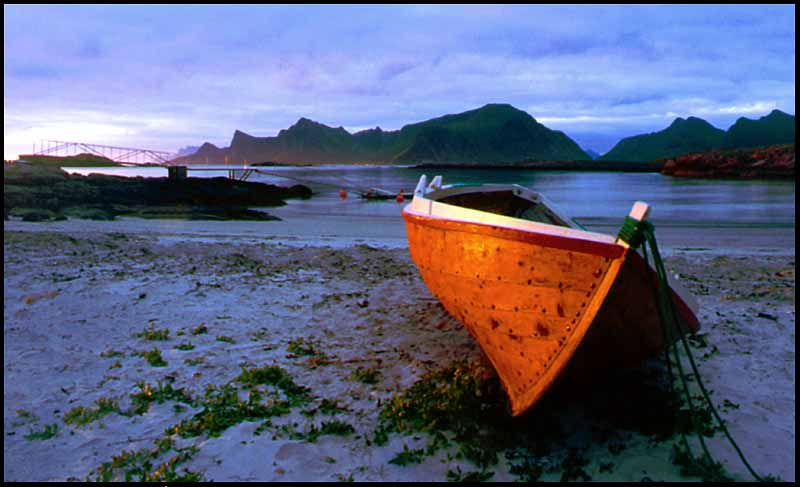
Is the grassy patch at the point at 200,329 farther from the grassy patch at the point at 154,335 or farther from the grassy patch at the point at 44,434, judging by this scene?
the grassy patch at the point at 44,434

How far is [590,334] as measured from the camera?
11.3 ft

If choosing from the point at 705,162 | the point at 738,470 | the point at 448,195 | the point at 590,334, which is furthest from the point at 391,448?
the point at 705,162

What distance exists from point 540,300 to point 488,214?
0.77m

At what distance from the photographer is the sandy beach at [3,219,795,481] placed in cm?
366

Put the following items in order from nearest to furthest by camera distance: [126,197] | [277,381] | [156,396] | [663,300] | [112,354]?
[663,300] → [156,396] → [277,381] → [112,354] → [126,197]

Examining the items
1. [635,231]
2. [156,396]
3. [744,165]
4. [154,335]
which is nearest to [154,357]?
[154,335]

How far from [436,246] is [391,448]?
1754 mm

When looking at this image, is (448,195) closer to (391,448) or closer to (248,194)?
(391,448)

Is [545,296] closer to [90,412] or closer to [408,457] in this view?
[408,457]

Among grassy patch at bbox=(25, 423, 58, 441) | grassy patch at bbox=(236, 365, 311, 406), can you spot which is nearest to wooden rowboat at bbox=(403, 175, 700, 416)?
grassy patch at bbox=(236, 365, 311, 406)

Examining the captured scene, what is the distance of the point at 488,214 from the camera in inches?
157

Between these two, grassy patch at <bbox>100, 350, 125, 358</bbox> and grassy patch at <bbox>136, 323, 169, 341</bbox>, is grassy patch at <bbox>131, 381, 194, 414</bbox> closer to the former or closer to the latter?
grassy patch at <bbox>100, 350, 125, 358</bbox>

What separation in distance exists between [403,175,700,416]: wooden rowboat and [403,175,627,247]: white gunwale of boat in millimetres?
11

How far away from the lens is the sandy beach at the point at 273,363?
366 cm
